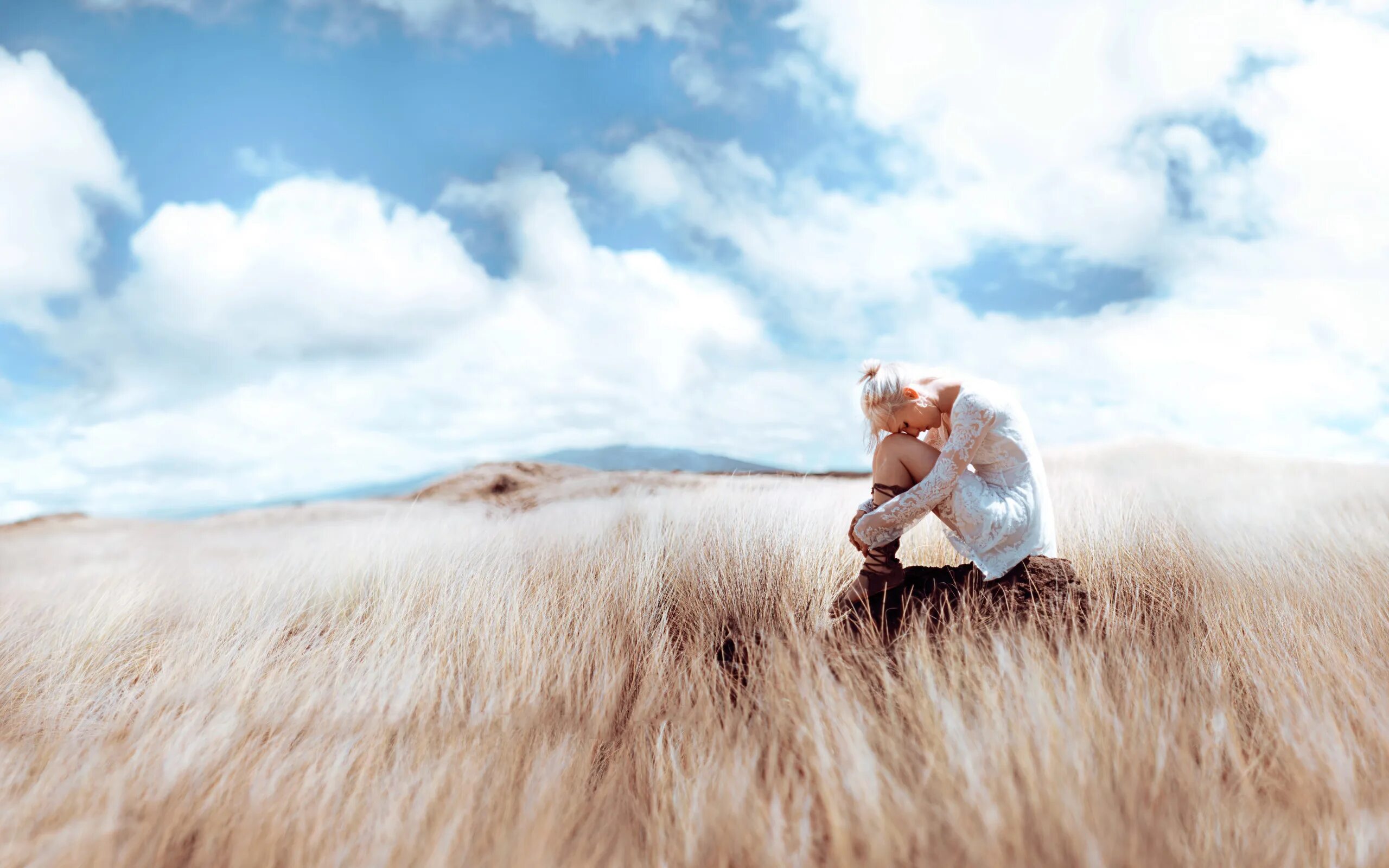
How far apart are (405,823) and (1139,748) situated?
6.44 ft

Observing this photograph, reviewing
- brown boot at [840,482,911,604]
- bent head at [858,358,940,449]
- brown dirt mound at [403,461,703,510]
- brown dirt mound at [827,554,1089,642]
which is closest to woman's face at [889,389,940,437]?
bent head at [858,358,940,449]

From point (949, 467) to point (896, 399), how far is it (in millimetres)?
319

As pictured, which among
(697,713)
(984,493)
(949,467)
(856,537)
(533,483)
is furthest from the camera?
(533,483)

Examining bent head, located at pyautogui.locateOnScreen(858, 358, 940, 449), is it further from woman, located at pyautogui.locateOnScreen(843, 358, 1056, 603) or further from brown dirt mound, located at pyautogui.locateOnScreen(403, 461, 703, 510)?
brown dirt mound, located at pyautogui.locateOnScreen(403, 461, 703, 510)

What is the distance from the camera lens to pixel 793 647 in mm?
2670

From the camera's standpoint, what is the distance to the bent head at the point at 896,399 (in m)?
2.65

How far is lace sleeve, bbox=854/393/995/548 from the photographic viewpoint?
250 centimetres

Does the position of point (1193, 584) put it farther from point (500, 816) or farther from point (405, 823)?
point (405, 823)

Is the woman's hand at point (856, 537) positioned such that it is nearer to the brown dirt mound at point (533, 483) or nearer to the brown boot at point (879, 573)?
the brown boot at point (879, 573)

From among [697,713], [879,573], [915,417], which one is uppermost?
[915,417]

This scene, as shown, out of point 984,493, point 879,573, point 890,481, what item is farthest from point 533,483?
point 984,493

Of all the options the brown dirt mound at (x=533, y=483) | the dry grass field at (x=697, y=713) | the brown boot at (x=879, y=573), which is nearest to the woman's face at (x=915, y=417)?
the brown boot at (x=879, y=573)

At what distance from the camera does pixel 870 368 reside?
2711 millimetres

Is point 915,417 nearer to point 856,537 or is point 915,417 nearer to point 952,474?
point 952,474
